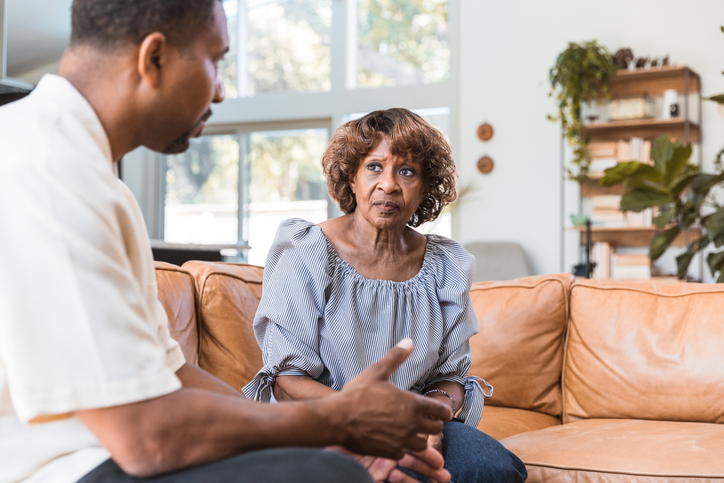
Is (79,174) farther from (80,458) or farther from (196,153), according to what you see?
(196,153)

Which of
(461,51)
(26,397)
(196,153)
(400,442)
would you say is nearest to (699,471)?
(400,442)

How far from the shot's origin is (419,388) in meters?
1.60

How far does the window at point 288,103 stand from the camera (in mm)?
6203

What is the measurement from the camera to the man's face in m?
0.79

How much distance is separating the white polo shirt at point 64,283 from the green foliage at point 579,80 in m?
4.82

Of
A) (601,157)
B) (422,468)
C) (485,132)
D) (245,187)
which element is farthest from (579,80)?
(422,468)

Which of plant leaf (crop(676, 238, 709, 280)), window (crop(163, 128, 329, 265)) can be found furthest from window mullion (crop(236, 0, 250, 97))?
plant leaf (crop(676, 238, 709, 280))

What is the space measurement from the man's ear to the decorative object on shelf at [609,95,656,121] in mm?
4949

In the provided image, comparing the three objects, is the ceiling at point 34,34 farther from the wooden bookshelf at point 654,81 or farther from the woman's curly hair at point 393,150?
the wooden bookshelf at point 654,81

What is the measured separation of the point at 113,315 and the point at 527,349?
1.77 m

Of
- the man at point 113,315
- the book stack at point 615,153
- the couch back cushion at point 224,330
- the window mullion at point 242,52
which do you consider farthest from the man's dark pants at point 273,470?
the window mullion at point 242,52

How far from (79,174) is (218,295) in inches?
50.0

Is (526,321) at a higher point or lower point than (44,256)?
lower

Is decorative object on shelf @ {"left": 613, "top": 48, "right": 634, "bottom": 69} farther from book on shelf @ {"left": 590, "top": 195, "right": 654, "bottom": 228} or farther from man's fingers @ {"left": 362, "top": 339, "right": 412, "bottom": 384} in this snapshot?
man's fingers @ {"left": 362, "top": 339, "right": 412, "bottom": 384}
